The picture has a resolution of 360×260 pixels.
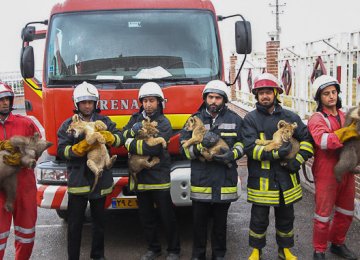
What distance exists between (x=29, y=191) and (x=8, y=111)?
2.29ft

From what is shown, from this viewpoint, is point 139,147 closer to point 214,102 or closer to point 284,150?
point 214,102

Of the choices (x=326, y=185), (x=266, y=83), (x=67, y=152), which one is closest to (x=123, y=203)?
(x=67, y=152)

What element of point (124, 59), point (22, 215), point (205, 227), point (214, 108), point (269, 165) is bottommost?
point (205, 227)

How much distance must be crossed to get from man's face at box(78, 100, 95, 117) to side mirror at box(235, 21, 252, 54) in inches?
79.4

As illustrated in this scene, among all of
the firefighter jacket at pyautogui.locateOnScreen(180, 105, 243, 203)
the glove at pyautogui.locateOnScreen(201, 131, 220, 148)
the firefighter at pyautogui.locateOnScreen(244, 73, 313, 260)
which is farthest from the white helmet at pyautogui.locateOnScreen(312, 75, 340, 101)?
the glove at pyautogui.locateOnScreen(201, 131, 220, 148)

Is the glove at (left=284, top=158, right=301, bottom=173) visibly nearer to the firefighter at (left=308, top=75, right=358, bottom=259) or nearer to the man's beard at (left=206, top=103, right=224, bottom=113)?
the firefighter at (left=308, top=75, right=358, bottom=259)

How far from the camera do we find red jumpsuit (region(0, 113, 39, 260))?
3643 mm

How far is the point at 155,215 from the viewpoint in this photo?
168 inches

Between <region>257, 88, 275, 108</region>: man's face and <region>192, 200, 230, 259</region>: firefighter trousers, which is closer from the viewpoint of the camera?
<region>257, 88, 275, 108</region>: man's face

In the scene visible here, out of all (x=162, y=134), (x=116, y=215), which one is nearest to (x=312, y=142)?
(x=162, y=134)

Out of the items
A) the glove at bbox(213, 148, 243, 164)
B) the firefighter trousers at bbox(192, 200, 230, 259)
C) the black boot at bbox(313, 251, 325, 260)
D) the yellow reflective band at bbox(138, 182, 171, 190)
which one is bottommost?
the black boot at bbox(313, 251, 325, 260)

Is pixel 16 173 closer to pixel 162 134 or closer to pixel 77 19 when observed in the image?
pixel 162 134

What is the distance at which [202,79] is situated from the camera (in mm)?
4676

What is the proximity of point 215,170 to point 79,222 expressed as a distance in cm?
130
